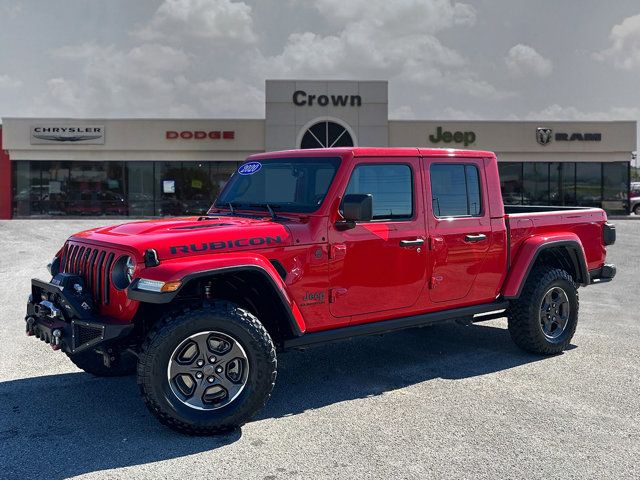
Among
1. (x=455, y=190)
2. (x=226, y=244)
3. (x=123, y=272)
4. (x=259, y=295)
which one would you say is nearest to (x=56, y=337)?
(x=123, y=272)

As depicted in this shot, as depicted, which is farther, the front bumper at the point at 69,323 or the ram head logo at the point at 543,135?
the ram head logo at the point at 543,135

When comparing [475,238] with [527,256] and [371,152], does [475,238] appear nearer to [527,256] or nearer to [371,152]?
[527,256]

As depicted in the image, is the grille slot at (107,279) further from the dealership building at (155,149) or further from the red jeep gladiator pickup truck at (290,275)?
the dealership building at (155,149)

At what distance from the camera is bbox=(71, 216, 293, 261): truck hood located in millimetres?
4328

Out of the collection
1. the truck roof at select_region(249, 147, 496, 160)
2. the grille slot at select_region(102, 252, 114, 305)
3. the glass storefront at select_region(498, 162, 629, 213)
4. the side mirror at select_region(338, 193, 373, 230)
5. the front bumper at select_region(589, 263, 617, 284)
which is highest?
the glass storefront at select_region(498, 162, 629, 213)

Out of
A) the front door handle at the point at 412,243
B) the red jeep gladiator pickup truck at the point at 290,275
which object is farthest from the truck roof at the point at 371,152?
the front door handle at the point at 412,243

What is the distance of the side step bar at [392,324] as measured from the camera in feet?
15.9

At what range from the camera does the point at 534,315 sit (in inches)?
246

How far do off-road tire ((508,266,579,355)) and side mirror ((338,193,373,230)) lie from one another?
236 cm

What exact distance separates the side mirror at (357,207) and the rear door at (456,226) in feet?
3.15

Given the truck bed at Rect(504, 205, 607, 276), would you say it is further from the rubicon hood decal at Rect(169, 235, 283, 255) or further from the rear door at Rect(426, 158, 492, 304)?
the rubicon hood decal at Rect(169, 235, 283, 255)

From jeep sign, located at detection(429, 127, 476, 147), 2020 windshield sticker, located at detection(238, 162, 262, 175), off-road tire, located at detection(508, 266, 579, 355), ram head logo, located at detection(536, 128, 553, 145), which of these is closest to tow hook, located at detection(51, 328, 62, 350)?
2020 windshield sticker, located at detection(238, 162, 262, 175)

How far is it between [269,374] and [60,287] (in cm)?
161

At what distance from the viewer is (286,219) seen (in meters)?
5.03
